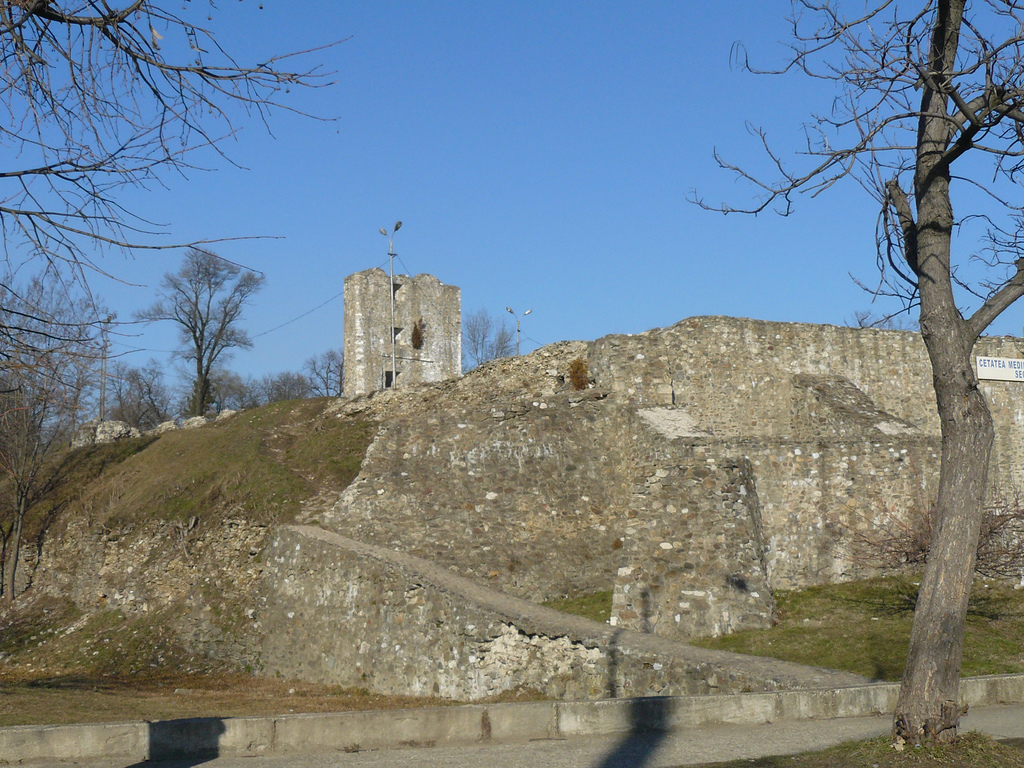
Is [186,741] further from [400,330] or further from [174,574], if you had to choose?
[400,330]

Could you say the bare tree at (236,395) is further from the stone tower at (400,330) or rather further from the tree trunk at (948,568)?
the tree trunk at (948,568)

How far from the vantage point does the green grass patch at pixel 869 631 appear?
30.2ft

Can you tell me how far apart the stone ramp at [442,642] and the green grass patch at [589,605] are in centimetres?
76

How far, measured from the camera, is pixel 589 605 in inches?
479

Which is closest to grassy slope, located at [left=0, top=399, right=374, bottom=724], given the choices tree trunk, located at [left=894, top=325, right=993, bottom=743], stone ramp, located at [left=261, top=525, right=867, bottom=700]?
stone ramp, located at [left=261, top=525, right=867, bottom=700]

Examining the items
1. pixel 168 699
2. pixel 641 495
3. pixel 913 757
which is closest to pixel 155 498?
pixel 168 699

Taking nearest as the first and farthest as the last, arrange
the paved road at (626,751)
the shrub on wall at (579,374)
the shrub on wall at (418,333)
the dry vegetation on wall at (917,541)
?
the paved road at (626,751) → the dry vegetation on wall at (917,541) → the shrub on wall at (579,374) → the shrub on wall at (418,333)

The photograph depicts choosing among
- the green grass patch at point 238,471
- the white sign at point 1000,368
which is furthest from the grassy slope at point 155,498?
the white sign at point 1000,368

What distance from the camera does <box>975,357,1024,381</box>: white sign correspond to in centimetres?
1892

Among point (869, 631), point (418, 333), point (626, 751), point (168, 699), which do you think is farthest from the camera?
point (418, 333)

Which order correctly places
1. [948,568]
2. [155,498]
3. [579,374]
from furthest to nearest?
[579,374] → [155,498] → [948,568]

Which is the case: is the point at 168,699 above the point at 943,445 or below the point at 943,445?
below

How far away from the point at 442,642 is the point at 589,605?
8.15 feet

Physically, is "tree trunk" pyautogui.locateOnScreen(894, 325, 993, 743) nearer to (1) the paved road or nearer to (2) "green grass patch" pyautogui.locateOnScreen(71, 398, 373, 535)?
(1) the paved road
